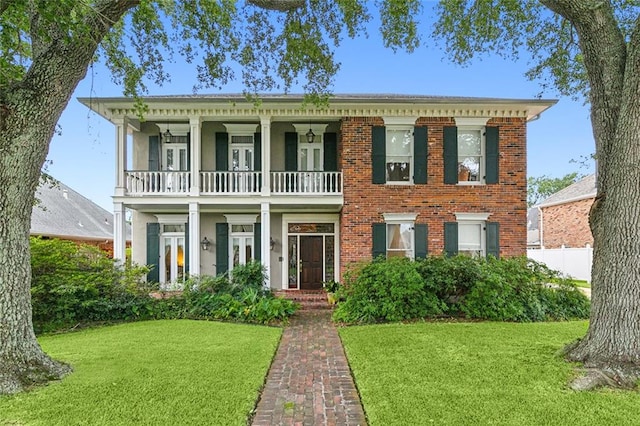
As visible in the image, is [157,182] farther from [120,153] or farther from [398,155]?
[398,155]

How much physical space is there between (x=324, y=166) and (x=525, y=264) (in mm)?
6800

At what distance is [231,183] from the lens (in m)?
11.1

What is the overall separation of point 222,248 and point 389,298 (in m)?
6.46

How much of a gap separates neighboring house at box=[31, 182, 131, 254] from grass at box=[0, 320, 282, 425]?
12.2 meters

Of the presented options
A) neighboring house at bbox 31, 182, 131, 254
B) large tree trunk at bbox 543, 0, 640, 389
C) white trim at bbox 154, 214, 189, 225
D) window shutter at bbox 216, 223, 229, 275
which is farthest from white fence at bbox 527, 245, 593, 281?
neighboring house at bbox 31, 182, 131, 254

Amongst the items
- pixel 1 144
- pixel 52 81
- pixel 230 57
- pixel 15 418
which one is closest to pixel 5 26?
pixel 52 81

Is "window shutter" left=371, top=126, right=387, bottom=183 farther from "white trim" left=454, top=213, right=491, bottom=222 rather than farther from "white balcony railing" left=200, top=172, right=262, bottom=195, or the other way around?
"white balcony railing" left=200, top=172, right=262, bottom=195

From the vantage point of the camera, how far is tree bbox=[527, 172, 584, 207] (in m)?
46.1

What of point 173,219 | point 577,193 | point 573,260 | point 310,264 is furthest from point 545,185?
point 173,219

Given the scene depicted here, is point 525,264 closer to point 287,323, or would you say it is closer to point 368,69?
point 287,323

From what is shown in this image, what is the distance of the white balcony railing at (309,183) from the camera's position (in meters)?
11.3

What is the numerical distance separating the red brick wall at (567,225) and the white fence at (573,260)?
1464 mm

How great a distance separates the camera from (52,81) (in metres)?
4.85

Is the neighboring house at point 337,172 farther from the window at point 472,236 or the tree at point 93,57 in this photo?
the tree at point 93,57
